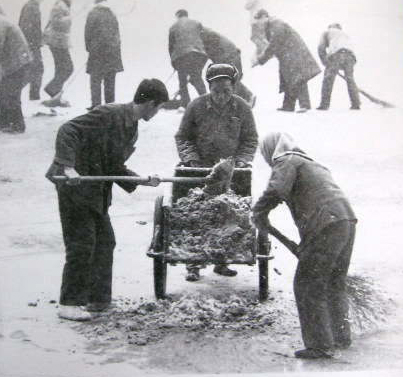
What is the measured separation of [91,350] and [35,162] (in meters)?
2.17

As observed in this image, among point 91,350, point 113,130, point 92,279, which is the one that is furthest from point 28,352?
point 113,130

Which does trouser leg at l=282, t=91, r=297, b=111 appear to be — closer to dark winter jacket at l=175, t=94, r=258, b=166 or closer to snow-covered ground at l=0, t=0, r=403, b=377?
snow-covered ground at l=0, t=0, r=403, b=377

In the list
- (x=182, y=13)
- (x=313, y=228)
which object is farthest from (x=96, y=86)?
(x=313, y=228)

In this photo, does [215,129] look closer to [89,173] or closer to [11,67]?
[89,173]

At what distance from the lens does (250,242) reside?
3.60m

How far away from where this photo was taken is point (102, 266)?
379cm

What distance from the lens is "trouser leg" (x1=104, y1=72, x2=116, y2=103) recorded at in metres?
4.72

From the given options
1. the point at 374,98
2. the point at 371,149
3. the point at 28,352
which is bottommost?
the point at 28,352

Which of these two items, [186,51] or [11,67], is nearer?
[11,67]

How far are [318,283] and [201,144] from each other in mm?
1695

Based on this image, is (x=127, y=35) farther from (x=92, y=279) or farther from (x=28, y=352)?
(x=28, y=352)

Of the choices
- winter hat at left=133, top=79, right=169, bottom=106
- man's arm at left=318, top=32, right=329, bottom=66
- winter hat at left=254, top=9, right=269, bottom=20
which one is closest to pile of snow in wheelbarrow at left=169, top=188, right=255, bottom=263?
winter hat at left=133, top=79, right=169, bottom=106

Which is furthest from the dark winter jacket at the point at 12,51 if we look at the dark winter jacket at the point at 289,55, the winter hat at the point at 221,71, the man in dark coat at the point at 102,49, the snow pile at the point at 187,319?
the snow pile at the point at 187,319

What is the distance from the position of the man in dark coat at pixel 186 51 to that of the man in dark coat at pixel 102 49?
423 mm
